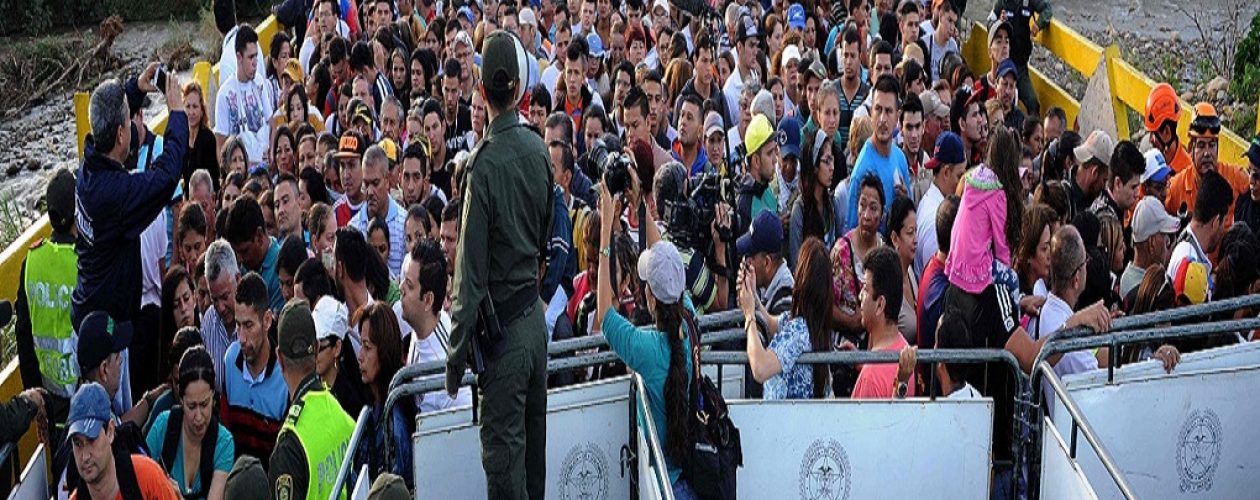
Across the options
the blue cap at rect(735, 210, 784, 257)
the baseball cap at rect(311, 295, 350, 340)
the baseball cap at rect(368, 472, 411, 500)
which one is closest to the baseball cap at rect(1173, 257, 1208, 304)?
the blue cap at rect(735, 210, 784, 257)

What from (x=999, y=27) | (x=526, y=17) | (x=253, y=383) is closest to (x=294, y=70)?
(x=526, y=17)

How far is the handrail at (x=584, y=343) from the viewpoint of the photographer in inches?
237

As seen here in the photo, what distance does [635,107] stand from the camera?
10234 millimetres

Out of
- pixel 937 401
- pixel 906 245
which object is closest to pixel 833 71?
pixel 906 245

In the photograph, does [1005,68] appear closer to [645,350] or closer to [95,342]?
[645,350]

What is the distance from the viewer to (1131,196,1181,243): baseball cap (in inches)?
312

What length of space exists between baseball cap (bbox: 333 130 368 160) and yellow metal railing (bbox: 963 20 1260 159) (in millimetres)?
6155

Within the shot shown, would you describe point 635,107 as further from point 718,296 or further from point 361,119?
point 718,296

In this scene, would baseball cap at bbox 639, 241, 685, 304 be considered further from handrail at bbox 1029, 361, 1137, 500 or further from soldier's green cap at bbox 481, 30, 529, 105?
handrail at bbox 1029, 361, 1137, 500

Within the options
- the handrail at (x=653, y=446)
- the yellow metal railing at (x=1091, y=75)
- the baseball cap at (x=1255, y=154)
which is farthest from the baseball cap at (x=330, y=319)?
the yellow metal railing at (x=1091, y=75)

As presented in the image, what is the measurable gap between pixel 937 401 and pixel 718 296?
155 centimetres

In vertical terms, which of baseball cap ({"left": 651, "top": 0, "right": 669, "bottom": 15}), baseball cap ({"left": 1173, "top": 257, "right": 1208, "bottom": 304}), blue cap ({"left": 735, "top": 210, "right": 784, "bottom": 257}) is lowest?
baseball cap ({"left": 1173, "top": 257, "right": 1208, "bottom": 304})

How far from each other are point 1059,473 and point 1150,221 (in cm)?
243

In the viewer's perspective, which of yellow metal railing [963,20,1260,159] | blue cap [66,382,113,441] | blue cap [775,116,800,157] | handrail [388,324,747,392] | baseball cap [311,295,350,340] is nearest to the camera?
blue cap [66,382,113,441]
